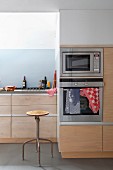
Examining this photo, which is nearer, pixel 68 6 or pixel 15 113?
pixel 68 6

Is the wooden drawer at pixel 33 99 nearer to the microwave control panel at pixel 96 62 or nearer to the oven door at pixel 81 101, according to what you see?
the oven door at pixel 81 101

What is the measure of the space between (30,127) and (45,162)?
101cm

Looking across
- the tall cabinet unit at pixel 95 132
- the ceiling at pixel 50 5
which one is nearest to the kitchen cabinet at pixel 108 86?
the tall cabinet unit at pixel 95 132

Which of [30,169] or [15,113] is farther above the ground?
[15,113]

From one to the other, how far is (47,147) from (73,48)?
1.80 metres

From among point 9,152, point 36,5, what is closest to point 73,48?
point 36,5

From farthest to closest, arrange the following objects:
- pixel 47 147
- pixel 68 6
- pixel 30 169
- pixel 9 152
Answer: pixel 47 147 → pixel 9 152 → pixel 68 6 → pixel 30 169

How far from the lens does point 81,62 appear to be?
3.42 m

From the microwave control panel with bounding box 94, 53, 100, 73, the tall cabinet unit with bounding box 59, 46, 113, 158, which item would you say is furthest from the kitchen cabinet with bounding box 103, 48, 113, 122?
the microwave control panel with bounding box 94, 53, 100, 73

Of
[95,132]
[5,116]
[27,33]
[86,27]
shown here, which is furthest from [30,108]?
[86,27]

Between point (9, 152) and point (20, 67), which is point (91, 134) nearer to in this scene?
point (9, 152)

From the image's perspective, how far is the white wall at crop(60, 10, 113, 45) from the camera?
11.1 ft

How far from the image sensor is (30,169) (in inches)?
120

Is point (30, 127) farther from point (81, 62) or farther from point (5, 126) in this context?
point (81, 62)
